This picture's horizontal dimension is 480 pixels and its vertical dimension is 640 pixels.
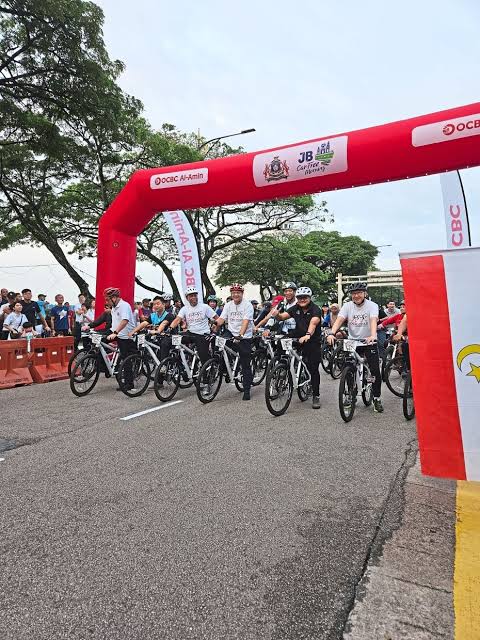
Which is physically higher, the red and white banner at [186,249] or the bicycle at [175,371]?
the red and white banner at [186,249]

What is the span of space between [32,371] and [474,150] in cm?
910

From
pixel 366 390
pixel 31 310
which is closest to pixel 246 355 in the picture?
pixel 366 390

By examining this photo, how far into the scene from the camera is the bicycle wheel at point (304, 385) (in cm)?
722

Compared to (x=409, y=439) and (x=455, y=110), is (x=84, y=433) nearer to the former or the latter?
(x=409, y=439)

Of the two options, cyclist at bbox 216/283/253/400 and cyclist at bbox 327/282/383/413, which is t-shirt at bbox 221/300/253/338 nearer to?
cyclist at bbox 216/283/253/400

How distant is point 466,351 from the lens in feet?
10.4

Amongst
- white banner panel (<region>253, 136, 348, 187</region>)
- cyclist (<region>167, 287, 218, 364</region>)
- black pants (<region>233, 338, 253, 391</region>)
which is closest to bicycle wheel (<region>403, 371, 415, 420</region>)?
black pants (<region>233, 338, 253, 391</region>)

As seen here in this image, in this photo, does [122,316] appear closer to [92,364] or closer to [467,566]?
[92,364]

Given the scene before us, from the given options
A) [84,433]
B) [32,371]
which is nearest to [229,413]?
[84,433]

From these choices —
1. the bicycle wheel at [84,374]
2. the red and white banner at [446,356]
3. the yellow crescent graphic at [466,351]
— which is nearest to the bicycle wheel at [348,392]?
the red and white banner at [446,356]

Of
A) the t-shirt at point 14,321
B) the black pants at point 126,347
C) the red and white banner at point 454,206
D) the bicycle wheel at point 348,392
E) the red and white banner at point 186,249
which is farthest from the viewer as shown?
the red and white banner at point 186,249

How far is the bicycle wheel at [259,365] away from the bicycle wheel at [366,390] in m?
2.46

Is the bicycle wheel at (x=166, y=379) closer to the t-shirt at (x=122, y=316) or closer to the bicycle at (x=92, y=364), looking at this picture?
the bicycle at (x=92, y=364)

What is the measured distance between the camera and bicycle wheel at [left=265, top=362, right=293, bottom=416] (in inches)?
248
